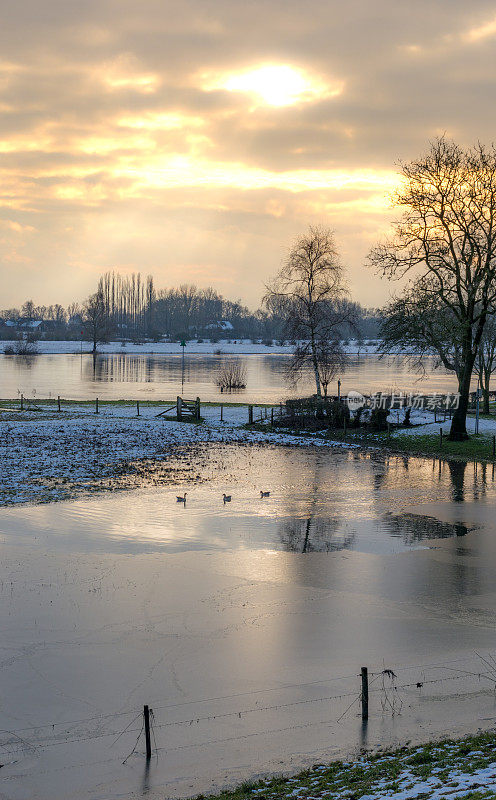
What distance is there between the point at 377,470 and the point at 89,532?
571 inches

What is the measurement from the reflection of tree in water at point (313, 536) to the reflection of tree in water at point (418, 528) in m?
1.47

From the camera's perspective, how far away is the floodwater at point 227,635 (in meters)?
9.09

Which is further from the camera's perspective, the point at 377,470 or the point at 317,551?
the point at 377,470

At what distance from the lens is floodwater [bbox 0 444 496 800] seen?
9086 mm

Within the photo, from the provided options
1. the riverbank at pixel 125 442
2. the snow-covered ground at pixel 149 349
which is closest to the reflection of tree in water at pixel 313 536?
the riverbank at pixel 125 442

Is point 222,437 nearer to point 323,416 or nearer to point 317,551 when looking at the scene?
point 323,416

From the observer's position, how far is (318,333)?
169 ft

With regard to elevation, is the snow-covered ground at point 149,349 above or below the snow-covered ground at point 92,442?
above

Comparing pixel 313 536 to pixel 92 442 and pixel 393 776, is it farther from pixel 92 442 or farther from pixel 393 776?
pixel 92 442

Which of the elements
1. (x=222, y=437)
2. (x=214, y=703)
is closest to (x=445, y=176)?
(x=222, y=437)

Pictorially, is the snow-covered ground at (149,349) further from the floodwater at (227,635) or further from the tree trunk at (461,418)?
the floodwater at (227,635)

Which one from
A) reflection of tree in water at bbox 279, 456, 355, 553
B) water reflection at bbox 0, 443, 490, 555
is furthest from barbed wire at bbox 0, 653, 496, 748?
reflection of tree in water at bbox 279, 456, 355, 553

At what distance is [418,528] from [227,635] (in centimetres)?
903

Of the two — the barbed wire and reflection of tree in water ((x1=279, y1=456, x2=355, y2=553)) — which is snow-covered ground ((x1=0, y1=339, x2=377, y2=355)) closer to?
reflection of tree in water ((x1=279, y1=456, x2=355, y2=553))
